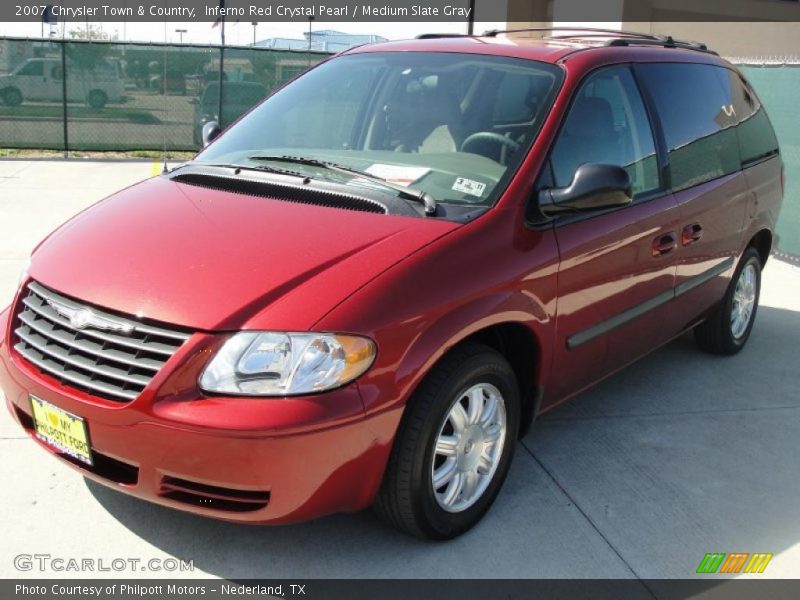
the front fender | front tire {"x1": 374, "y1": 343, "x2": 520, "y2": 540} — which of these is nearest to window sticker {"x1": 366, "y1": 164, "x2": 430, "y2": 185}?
the front fender

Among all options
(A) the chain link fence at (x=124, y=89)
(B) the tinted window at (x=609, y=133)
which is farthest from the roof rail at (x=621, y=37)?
(A) the chain link fence at (x=124, y=89)

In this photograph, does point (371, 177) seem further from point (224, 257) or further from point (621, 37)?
point (621, 37)

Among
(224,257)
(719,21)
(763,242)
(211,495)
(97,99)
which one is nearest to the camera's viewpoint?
(211,495)

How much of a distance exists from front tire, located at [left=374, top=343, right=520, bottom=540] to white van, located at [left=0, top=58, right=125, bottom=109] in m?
13.4

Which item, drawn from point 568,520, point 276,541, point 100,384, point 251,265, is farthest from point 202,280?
point 568,520

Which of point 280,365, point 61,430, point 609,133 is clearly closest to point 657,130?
point 609,133

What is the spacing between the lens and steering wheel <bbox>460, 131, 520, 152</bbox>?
353 cm

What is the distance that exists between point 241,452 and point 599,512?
1.66 metres

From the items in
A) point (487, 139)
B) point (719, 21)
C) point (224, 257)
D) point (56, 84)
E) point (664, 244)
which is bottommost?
point (664, 244)

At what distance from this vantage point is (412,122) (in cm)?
382

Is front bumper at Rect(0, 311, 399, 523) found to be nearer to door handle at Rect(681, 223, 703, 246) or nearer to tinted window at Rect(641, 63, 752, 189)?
door handle at Rect(681, 223, 703, 246)

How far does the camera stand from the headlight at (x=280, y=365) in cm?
260

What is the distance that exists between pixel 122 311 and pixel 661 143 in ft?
9.07

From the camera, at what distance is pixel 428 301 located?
2.85 metres
